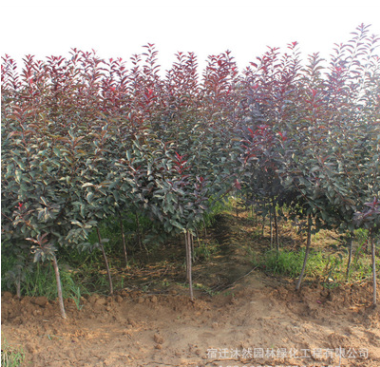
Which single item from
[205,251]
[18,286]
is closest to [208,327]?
[205,251]

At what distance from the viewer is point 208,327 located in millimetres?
3373

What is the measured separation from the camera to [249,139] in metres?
3.37

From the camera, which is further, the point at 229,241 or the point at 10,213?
the point at 229,241

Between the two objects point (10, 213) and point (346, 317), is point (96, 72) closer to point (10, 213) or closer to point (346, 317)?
point (10, 213)

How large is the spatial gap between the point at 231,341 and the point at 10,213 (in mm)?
2042

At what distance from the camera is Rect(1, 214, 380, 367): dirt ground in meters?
2.96

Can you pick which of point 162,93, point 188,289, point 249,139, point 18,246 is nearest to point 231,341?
point 188,289

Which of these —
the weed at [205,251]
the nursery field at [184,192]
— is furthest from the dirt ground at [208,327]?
the weed at [205,251]

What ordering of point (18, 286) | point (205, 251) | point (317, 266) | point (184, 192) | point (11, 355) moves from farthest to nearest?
point (205, 251) → point (317, 266) → point (18, 286) → point (184, 192) → point (11, 355)

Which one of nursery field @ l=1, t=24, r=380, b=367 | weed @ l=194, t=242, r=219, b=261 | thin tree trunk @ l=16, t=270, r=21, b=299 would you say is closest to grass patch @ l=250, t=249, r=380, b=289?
nursery field @ l=1, t=24, r=380, b=367

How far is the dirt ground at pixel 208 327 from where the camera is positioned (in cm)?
296

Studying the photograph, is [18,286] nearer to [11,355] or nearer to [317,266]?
[11,355]

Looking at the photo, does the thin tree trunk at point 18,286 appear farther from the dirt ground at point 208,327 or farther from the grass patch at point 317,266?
the grass patch at point 317,266

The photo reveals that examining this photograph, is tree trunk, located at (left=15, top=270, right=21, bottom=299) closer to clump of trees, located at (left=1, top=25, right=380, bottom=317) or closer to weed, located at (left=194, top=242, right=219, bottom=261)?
clump of trees, located at (left=1, top=25, right=380, bottom=317)
